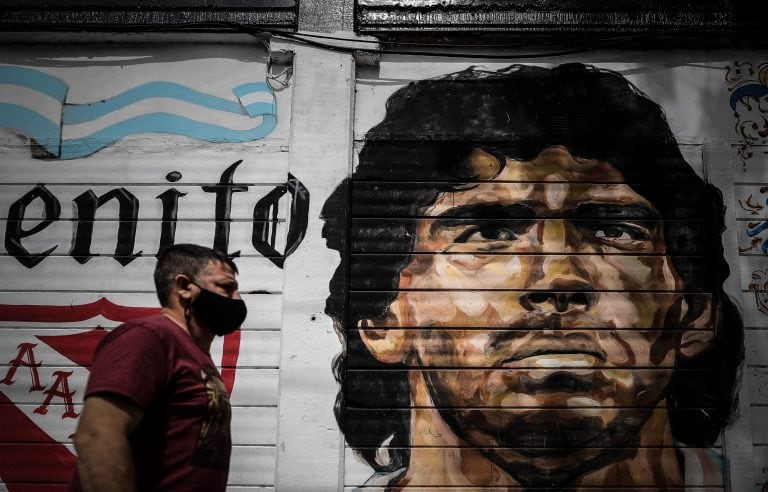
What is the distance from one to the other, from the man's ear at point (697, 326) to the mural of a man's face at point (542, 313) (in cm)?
5

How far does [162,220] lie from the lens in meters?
5.02

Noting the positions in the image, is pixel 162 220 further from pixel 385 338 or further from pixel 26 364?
pixel 385 338

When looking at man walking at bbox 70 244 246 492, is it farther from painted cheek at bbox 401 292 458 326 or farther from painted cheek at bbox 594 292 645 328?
painted cheek at bbox 594 292 645 328

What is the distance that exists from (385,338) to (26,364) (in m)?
2.56

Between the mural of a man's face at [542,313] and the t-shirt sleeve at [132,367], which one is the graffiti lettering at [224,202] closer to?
the mural of a man's face at [542,313]

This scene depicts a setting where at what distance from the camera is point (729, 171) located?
200 inches

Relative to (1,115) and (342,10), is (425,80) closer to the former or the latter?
(342,10)

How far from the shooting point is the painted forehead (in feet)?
16.5

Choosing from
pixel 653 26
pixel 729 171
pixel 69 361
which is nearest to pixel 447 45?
pixel 653 26

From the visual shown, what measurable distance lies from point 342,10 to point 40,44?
2419mm

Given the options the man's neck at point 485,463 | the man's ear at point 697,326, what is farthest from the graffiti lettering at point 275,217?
the man's ear at point 697,326

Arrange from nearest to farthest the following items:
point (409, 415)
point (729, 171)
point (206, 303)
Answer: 1. point (206, 303)
2. point (409, 415)
3. point (729, 171)

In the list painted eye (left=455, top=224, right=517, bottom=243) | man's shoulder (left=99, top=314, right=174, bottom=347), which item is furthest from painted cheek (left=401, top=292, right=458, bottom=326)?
man's shoulder (left=99, top=314, right=174, bottom=347)

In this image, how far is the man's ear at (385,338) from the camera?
4789 mm
